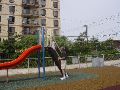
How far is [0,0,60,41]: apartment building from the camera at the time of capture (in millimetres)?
74750

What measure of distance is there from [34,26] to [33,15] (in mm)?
2678

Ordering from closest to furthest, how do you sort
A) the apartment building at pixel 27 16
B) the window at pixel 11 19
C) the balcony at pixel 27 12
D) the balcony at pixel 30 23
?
the apartment building at pixel 27 16 → the window at pixel 11 19 → the balcony at pixel 30 23 → the balcony at pixel 27 12

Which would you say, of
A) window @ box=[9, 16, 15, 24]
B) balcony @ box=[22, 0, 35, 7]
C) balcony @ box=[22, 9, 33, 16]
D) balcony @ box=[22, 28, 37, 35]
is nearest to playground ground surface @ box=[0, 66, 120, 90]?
window @ box=[9, 16, 15, 24]

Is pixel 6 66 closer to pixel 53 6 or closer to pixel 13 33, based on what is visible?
pixel 13 33

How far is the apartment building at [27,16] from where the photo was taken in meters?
74.8

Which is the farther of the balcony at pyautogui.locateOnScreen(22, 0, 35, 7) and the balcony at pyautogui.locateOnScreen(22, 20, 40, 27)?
the balcony at pyautogui.locateOnScreen(22, 0, 35, 7)

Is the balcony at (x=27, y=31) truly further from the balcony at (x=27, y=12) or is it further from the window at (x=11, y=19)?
the balcony at (x=27, y=12)

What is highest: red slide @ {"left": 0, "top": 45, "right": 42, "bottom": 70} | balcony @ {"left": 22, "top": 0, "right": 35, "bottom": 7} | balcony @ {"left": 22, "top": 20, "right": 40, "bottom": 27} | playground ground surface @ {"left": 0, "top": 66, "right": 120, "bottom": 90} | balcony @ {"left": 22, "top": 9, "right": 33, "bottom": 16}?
balcony @ {"left": 22, "top": 0, "right": 35, "bottom": 7}

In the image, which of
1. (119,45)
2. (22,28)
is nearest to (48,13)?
(22,28)

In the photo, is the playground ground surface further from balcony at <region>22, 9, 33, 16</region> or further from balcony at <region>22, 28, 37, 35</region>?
balcony at <region>22, 9, 33, 16</region>

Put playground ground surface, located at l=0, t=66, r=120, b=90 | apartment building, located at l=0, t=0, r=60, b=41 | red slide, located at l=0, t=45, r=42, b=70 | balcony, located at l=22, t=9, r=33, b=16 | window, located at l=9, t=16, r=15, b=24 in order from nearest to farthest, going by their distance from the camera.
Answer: playground ground surface, located at l=0, t=66, r=120, b=90 → red slide, located at l=0, t=45, r=42, b=70 → apartment building, located at l=0, t=0, r=60, b=41 → window, located at l=9, t=16, r=15, b=24 → balcony, located at l=22, t=9, r=33, b=16

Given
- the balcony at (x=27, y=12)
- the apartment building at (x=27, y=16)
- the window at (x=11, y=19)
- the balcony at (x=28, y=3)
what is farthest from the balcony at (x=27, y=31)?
the balcony at (x=28, y=3)

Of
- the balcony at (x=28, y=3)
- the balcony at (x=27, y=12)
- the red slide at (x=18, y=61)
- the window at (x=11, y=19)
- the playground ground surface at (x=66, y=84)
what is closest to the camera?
the playground ground surface at (x=66, y=84)

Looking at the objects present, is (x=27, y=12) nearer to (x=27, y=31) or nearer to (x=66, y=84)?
(x=27, y=31)
